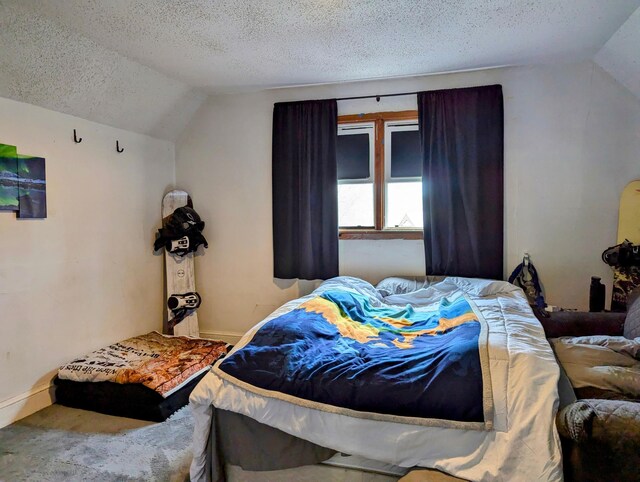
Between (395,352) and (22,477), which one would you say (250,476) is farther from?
(22,477)

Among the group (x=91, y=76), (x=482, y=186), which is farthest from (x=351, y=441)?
(x=91, y=76)

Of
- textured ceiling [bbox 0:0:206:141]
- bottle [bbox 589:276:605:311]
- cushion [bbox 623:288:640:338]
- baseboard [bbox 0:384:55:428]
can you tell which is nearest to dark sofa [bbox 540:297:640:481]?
cushion [bbox 623:288:640:338]

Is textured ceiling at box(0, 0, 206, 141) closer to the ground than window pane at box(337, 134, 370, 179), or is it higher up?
higher up

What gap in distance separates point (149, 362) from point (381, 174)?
2.39 metres

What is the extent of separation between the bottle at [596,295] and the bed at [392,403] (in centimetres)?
111

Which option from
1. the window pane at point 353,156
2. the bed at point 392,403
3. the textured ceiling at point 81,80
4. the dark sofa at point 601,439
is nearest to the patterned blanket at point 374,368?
the bed at point 392,403

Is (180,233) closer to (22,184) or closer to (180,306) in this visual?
(180,306)

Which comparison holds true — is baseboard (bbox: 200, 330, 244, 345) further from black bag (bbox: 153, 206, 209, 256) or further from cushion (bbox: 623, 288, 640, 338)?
cushion (bbox: 623, 288, 640, 338)

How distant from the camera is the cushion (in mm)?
2008

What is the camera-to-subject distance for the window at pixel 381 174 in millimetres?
3400

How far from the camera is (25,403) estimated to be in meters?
2.52

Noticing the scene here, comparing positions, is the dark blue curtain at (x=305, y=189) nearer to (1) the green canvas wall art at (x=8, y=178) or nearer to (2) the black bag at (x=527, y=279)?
(2) the black bag at (x=527, y=279)

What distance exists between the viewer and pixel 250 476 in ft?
5.40

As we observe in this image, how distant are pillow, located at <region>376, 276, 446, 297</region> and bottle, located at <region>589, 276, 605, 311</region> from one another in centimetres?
103
